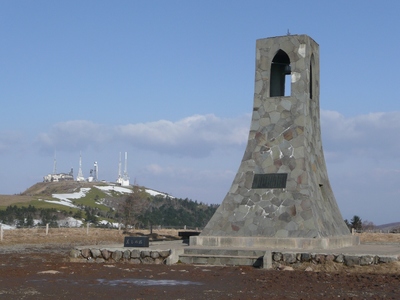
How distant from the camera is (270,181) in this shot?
→ 68.3 feet

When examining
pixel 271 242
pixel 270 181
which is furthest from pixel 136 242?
pixel 270 181

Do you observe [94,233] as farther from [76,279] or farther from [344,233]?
[76,279]

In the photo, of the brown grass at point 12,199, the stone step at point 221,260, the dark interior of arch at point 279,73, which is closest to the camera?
the stone step at point 221,260

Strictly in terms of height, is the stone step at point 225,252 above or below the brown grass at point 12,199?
below

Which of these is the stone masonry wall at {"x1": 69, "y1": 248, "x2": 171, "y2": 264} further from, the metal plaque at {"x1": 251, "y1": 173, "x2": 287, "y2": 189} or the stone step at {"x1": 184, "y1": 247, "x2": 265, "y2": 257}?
the metal plaque at {"x1": 251, "y1": 173, "x2": 287, "y2": 189}

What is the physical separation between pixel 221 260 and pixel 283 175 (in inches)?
185

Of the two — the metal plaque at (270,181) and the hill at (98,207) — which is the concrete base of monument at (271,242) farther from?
the hill at (98,207)

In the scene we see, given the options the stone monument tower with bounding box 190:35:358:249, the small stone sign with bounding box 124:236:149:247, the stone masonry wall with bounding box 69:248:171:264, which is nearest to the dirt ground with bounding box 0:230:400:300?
the stone masonry wall with bounding box 69:248:171:264

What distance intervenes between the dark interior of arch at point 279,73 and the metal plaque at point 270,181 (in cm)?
337

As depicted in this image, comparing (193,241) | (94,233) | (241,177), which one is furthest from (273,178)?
(94,233)

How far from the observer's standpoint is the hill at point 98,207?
2442 inches

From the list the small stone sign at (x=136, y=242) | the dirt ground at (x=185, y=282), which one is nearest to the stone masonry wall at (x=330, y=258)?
the dirt ground at (x=185, y=282)

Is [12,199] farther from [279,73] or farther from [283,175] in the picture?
[283,175]

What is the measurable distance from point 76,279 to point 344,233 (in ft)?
36.8
